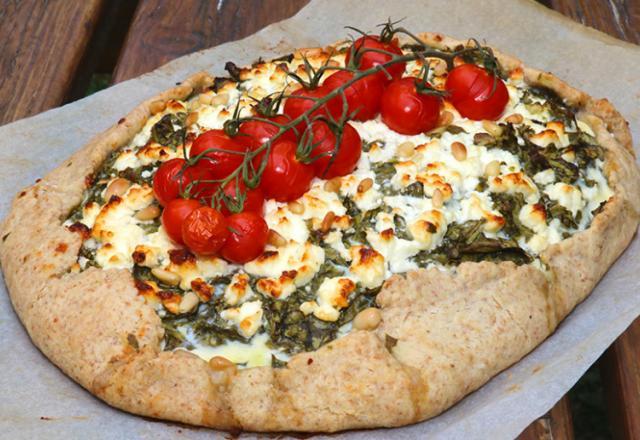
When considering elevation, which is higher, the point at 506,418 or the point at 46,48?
the point at 506,418

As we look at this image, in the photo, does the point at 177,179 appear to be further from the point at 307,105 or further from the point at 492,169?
the point at 492,169

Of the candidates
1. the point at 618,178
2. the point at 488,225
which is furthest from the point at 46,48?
the point at 618,178

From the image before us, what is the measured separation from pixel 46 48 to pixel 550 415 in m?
3.76

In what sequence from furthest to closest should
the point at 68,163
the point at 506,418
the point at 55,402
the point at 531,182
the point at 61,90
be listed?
the point at 61,90, the point at 68,163, the point at 531,182, the point at 55,402, the point at 506,418

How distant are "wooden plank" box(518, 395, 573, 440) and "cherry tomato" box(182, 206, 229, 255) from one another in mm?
1398

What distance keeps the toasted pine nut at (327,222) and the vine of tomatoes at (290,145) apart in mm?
170

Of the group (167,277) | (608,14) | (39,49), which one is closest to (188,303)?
(167,277)

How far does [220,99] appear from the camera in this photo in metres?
4.19

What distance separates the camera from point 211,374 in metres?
3.07

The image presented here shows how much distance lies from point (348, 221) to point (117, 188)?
1.05 metres

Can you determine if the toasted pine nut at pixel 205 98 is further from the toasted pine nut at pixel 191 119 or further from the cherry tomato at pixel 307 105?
the cherry tomato at pixel 307 105

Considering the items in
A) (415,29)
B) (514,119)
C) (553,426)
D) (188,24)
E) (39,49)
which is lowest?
(39,49)

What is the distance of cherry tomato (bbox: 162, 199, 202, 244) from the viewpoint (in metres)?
3.29

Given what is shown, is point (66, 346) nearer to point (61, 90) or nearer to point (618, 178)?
point (61, 90)
